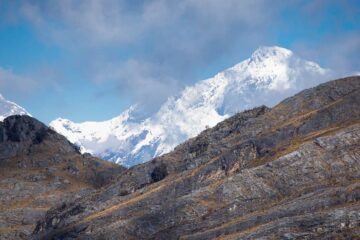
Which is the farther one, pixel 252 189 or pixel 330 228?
pixel 252 189

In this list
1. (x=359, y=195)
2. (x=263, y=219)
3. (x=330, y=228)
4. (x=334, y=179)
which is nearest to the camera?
(x=330, y=228)

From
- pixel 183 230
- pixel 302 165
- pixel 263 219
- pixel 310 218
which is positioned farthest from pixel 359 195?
pixel 183 230

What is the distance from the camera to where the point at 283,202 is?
181875 millimetres

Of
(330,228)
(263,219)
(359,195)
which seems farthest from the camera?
(263,219)

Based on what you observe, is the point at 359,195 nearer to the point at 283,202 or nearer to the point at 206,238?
the point at 283,202

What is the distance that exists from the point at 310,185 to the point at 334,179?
6865 mm

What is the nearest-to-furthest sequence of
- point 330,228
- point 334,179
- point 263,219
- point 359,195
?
point 330,228 → point 359,195 → point 263,219 → point 334,179

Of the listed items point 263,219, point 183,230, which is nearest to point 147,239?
point 183,230

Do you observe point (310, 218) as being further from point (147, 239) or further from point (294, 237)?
point (147, 239)

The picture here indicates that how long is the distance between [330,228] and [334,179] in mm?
38221

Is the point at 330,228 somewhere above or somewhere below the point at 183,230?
below

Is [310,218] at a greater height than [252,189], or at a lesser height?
lesser

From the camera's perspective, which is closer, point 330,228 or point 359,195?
point 330,228

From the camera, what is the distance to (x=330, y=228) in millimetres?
150875
